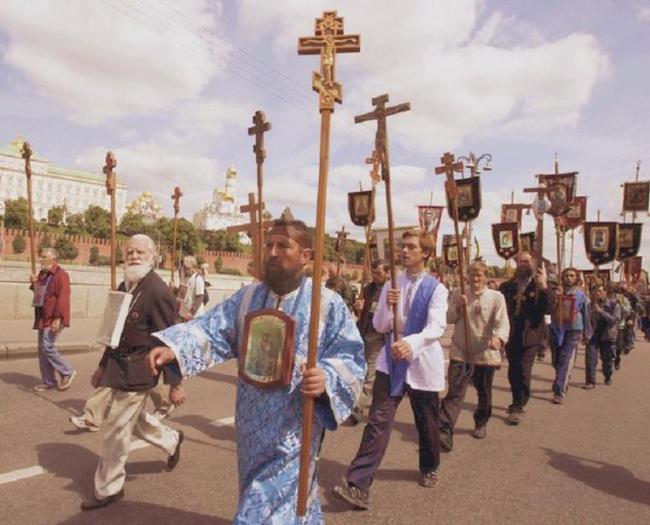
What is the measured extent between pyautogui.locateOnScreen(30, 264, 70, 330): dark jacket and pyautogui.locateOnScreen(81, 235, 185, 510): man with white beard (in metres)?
3.20

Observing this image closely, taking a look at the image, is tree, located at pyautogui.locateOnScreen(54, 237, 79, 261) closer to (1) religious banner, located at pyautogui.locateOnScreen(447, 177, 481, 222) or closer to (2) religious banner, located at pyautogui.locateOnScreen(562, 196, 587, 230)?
(2) religious banner, located at pyautogui.locateOnScreen(562, 196, 587, 230)

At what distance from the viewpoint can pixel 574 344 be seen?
855 centimetres

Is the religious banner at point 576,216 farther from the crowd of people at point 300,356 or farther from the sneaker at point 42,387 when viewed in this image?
the sneaker at point 42,387

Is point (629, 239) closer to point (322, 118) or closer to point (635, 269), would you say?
point (635, 269)

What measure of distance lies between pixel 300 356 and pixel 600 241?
16.9 m

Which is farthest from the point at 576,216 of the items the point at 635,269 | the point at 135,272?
the point at 135,272

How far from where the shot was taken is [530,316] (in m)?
6.71

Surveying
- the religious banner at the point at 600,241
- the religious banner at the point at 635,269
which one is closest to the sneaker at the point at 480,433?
the religious banner at the point at 600,241

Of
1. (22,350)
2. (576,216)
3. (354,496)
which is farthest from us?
(576,216)

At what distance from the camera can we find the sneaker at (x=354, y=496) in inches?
154

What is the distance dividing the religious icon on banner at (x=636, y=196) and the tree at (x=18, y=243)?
3237cm

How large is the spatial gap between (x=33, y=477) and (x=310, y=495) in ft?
8.79

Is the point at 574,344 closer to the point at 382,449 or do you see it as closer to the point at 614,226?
the point at 382,449

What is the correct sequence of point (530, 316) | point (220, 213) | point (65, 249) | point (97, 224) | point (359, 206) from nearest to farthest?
point (530, 316) → point (359, 206) → point (65, 249) → point (97, 224) → point (220, 213)
